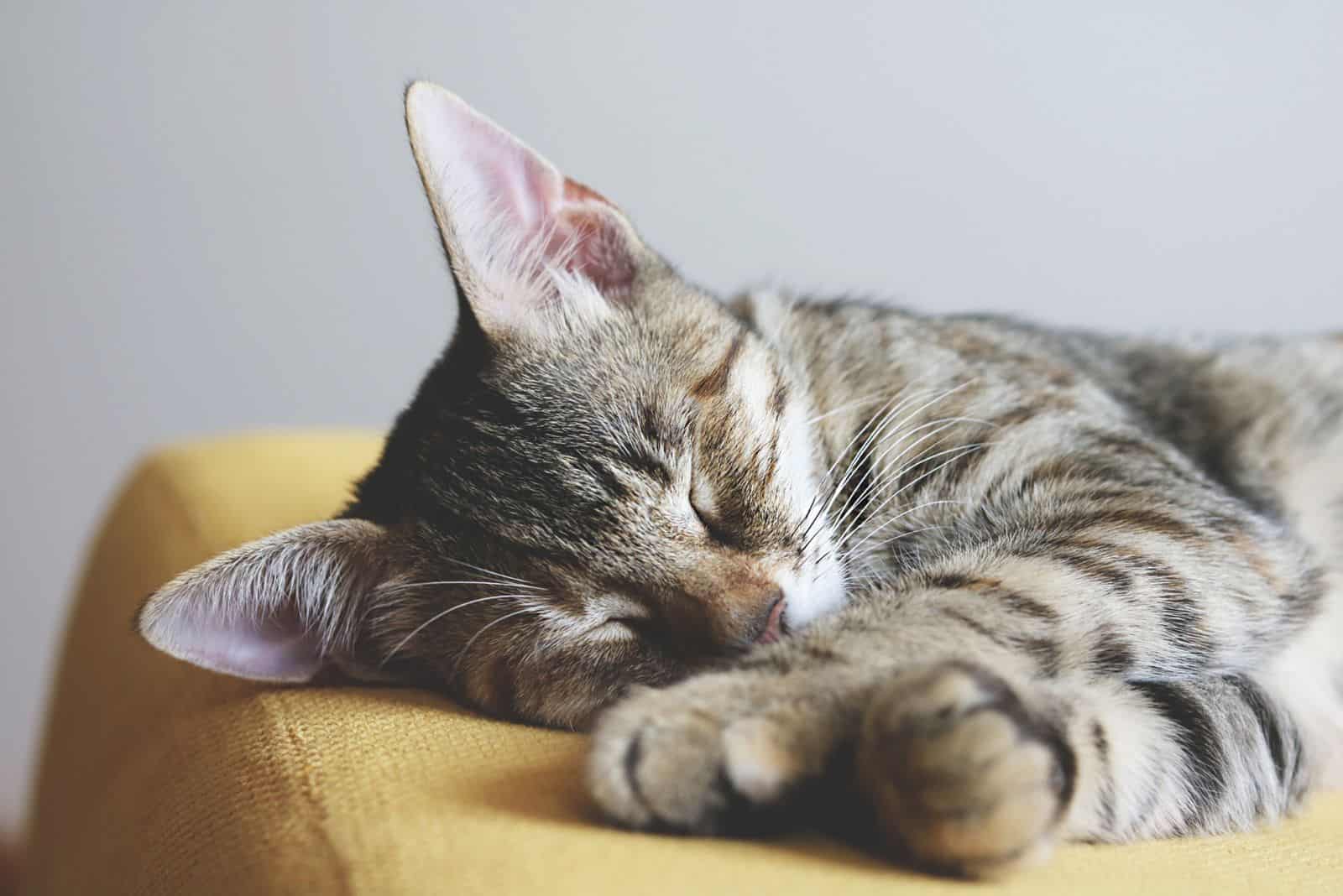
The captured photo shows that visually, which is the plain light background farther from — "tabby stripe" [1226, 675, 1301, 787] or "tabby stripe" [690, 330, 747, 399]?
"tabby stripe" [1226, 675, 1301, 787]

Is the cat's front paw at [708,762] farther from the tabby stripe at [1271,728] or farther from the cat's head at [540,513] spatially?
the tabby stripe at [1271,728]

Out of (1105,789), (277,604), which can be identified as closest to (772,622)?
(1105,789)

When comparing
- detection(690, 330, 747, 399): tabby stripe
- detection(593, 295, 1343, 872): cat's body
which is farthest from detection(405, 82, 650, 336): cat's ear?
detection(593, 295, 1343, 872): cat's body

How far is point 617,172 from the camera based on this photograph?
2592mm

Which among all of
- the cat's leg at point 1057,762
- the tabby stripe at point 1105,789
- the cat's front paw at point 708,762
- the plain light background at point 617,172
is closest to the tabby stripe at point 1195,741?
the cat's leg at point 1057,762

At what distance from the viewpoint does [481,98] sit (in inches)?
98.0

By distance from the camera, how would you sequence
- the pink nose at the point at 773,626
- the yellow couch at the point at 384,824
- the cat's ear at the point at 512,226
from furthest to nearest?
the cat's ear at the point at 512,226, the pink nose at the point at 773,626, the yellow couch at the point at 384,824

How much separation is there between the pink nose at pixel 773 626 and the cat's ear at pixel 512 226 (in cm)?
46

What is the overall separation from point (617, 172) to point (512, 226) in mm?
1319

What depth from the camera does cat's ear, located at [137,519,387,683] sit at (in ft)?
3.74

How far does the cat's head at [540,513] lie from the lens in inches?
44.9

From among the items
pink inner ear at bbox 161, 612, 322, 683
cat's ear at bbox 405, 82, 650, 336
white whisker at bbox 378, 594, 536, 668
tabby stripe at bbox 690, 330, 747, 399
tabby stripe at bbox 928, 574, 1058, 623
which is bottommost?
pink inner ear at bbox 161, 612, 322, 683

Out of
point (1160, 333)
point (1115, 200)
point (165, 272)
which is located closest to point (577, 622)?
point (1160, 333)

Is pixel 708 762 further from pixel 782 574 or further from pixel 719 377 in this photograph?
pixel 719 377
